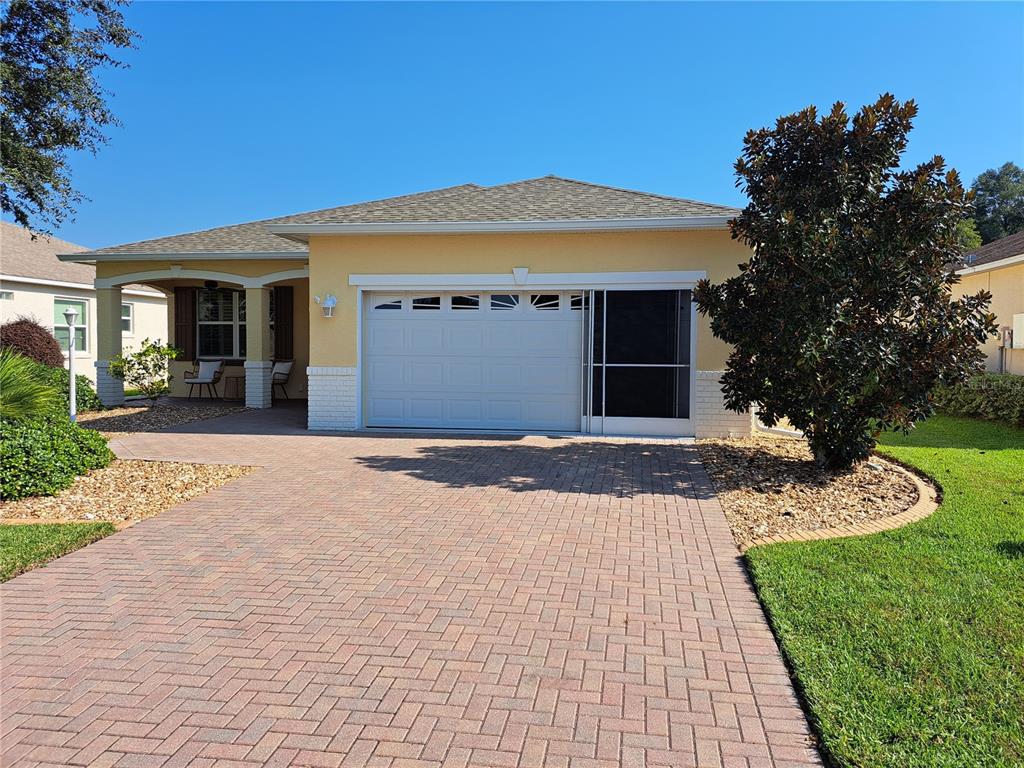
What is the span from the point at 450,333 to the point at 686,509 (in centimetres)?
660

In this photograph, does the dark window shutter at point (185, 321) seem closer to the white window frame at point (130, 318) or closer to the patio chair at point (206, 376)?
the patio chair at point (206, 376)

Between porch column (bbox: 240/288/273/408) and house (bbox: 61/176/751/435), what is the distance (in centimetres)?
340

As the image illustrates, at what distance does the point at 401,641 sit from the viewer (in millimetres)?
4285

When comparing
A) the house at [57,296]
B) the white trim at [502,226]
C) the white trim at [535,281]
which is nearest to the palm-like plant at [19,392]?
the white trim at [502,226]

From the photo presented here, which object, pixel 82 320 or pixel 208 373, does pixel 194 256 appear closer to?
pixel 208 373

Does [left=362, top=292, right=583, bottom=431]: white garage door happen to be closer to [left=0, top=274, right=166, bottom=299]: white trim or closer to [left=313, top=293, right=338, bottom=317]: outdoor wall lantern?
[left=313, top=293, right=338, bottom=317]: outdoor wall lantern

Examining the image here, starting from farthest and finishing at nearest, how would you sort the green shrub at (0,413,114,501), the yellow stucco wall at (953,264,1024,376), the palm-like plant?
the yellow stucco wall at (953,264,1024,376)
the palm-like plant
the green shrub at (0,413,114,501)

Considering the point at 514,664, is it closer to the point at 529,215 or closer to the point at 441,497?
the point at 441,497

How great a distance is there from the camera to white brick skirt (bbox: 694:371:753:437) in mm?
12016

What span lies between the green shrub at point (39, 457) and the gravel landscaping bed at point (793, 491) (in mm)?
A: 7454

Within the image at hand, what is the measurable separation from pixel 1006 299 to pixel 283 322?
1761 cm

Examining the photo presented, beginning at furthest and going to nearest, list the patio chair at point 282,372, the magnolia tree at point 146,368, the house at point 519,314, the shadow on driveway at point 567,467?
the patio chair at point 282,372, the magnolia tree at point 146,368, the house at point 519,314, the shadow on driveway at point 567,467

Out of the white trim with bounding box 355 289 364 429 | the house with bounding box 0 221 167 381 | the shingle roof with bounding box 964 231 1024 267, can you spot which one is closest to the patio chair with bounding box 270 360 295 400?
the house with bounding box 0 221 167 381

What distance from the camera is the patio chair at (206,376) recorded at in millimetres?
18078
